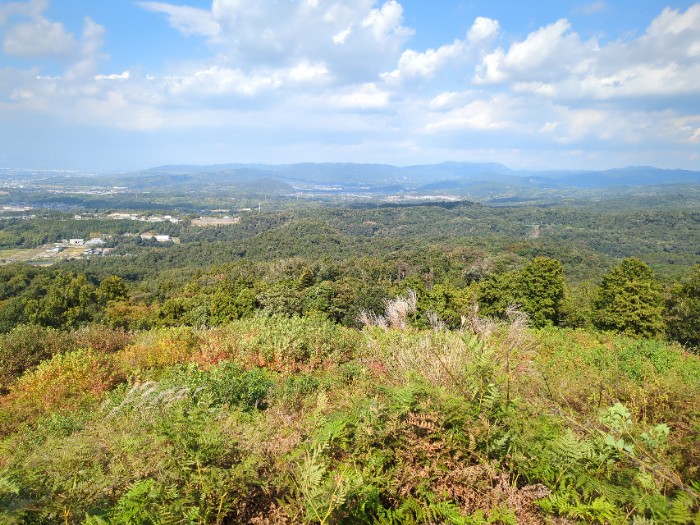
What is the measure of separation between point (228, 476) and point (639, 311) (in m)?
21.0

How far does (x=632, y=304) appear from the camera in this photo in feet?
58.4

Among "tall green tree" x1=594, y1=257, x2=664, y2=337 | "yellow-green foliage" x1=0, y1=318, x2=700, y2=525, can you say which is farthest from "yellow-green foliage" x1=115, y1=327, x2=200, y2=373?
"tall green tree" x1=594, y1=257, x2=664, y2=337

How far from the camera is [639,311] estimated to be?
1758 cm

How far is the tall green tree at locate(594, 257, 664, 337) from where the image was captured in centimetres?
1769

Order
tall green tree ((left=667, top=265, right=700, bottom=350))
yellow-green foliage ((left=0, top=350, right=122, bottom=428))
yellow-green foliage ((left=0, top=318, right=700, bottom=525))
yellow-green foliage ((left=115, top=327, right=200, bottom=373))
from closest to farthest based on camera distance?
yellow-green foliage ((left=0, top=318, right=700, bottom=525)) < yellow-green foliage ((left=0, top=350, right=122, bottom=428)) < yellow-green foliage ((left=115, top=327, right=200, bottom=373)) < tall green tree ((left=667, top=265, right=700, bottom=350))

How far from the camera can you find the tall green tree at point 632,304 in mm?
17688

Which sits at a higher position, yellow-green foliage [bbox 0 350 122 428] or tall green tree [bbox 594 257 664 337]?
yellow-green foliage [bbox 0 350 122 428]

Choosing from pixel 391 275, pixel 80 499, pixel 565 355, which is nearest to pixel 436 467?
pixel 80 499

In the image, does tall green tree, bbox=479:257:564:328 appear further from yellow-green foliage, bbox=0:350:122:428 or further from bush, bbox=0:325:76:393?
bush, bbox=0:325:76:393

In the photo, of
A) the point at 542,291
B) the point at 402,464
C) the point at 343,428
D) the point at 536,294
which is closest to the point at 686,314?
the point at 542,291

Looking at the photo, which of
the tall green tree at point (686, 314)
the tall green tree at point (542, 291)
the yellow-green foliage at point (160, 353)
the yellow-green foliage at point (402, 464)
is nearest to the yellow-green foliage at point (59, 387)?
the yellow-green foliage at point (160, 353)

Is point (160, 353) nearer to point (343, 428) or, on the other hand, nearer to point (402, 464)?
point (343, 428)

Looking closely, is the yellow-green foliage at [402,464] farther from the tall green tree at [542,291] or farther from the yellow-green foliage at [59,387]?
the tall green tree at [542,291]

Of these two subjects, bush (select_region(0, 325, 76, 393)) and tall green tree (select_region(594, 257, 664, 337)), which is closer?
bush (select_region(0, 325, 76, 393))
